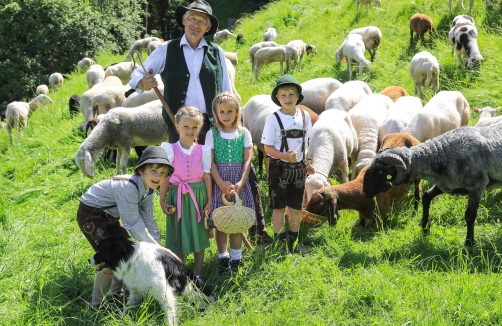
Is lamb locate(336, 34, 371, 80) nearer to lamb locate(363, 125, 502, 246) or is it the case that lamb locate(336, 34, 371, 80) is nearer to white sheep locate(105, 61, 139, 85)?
white sheep locate(105, 61, 139, 85)

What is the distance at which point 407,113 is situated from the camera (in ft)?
26.8

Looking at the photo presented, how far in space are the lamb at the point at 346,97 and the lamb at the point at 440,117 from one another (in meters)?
1.49

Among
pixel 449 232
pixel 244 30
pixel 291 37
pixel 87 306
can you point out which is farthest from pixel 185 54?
pixel 244 30

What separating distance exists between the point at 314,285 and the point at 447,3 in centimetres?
1287

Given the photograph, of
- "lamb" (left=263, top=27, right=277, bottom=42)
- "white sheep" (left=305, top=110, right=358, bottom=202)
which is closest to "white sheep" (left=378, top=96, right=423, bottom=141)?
"white sheep" (left=305, top=110, right=358, bottom=202)

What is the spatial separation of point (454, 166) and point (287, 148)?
Result: 1.81m

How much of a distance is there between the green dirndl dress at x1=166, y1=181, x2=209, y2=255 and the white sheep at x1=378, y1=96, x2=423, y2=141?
4.05m

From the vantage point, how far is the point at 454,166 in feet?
17.8

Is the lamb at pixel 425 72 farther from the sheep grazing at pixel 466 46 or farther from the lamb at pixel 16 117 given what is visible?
the lamb at pixel 16 117

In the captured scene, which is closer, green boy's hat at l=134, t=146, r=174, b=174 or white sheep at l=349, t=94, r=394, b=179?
green boy's hat at l=134, t=146, r=174, b=174

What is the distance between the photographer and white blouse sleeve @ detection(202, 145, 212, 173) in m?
4.84

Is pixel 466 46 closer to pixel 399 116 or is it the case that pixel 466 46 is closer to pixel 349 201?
pixel 399 116

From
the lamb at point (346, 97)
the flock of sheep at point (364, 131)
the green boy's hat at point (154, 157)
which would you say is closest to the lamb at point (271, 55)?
the flock of sheep at point (364, 131)

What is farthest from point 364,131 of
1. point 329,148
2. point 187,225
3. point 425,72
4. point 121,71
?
point 121,71
